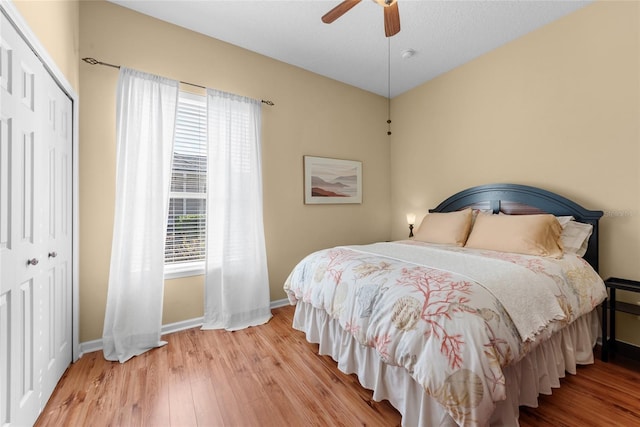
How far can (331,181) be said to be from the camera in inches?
144

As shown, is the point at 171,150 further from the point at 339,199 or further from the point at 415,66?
the point at 415,66

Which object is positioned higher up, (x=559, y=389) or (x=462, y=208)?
(x=462, y=208)

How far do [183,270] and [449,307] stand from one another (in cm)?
242

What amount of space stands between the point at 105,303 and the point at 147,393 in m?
1.01

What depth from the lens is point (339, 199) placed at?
3732 mm

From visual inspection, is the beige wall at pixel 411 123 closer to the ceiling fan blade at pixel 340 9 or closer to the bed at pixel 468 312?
the bed at pixel 468 312

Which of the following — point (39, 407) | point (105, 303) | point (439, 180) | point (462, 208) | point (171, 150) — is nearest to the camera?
point (39, 407)

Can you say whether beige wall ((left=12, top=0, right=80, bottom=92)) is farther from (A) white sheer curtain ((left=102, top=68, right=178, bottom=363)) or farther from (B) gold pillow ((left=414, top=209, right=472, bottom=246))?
(B) gold pillow ((left=414, top=209, right=472, bottom=246))

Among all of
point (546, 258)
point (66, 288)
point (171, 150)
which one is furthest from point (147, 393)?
point (546, 258)

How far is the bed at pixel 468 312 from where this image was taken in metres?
1.18

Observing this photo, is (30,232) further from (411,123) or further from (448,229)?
(411,123)

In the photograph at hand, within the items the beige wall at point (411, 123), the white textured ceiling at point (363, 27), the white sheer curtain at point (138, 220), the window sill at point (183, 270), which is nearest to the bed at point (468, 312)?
the beige wall at point (411, 123)

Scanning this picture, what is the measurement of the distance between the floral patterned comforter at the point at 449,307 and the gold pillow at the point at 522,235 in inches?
5.1

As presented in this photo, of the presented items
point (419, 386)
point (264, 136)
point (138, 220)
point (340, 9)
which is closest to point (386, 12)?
point (340, 9)
